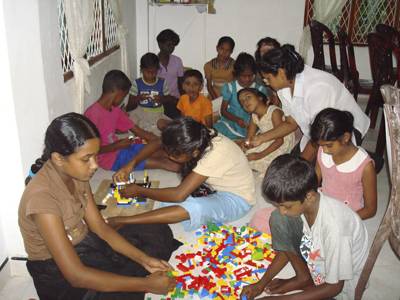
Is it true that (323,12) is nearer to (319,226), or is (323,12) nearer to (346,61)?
(346,61)

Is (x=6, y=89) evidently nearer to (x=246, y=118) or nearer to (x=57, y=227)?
(x=57, y=227)

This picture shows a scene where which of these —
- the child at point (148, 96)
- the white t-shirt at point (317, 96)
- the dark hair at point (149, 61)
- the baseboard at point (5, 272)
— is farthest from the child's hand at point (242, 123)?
the baseboard at point (5, 272)

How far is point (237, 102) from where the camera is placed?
4.14 meters

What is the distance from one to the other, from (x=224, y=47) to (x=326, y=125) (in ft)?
9.22

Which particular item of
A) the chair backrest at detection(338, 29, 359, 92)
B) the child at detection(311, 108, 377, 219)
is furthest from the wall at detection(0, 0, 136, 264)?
the chair backrest at detection(338, 29, 359, 92)

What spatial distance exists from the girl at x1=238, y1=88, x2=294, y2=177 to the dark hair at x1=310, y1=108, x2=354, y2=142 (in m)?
1.24

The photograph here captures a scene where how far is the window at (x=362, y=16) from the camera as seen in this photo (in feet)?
18.4

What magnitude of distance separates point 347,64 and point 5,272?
361 centimetres

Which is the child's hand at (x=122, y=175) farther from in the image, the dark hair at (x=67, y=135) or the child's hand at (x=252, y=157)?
the dark hair at (x=67, y=135)

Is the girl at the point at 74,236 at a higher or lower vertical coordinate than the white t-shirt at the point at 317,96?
lower

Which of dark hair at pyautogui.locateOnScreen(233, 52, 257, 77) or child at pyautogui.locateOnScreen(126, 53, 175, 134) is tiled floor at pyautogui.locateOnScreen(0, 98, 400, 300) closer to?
dark hair at pyautogui.locateOnScreen(233, 52, 257, 77)

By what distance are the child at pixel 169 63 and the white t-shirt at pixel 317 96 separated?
2.14m

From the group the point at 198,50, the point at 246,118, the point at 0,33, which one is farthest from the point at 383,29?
the point at 0,33

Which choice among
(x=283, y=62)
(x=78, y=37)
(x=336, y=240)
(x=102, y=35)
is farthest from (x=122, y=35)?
(x=336, y=240)
